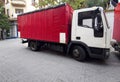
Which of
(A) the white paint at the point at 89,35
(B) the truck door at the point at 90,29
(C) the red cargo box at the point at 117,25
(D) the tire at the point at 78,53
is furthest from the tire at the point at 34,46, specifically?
(C) the red cargo box at the point at 117,25

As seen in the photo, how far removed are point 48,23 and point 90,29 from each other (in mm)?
3133

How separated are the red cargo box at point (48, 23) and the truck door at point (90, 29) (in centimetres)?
67

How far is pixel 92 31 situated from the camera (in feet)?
23.4

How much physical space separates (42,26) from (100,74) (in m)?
5.34

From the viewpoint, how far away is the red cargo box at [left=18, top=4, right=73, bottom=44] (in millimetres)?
8109

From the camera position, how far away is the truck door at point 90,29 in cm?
689

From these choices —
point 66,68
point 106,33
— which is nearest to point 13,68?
point 66,68

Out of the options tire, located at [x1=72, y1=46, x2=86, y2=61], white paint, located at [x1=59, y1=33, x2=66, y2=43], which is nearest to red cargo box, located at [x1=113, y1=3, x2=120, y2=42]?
tire, located at [x1=72, y1=46, x2=86, y2=61]

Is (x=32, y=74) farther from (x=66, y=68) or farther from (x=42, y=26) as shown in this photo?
(x=42, y=26)

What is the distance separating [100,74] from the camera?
591cm

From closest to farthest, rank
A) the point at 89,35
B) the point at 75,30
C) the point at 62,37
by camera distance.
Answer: the point at 89,35
the point at 75,30
the point at 62,37

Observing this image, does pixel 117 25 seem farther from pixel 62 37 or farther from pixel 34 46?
pixel 34 46

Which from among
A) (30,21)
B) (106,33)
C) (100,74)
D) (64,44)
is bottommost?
(100,74)

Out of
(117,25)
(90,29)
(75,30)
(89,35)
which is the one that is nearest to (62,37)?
(75,30)
